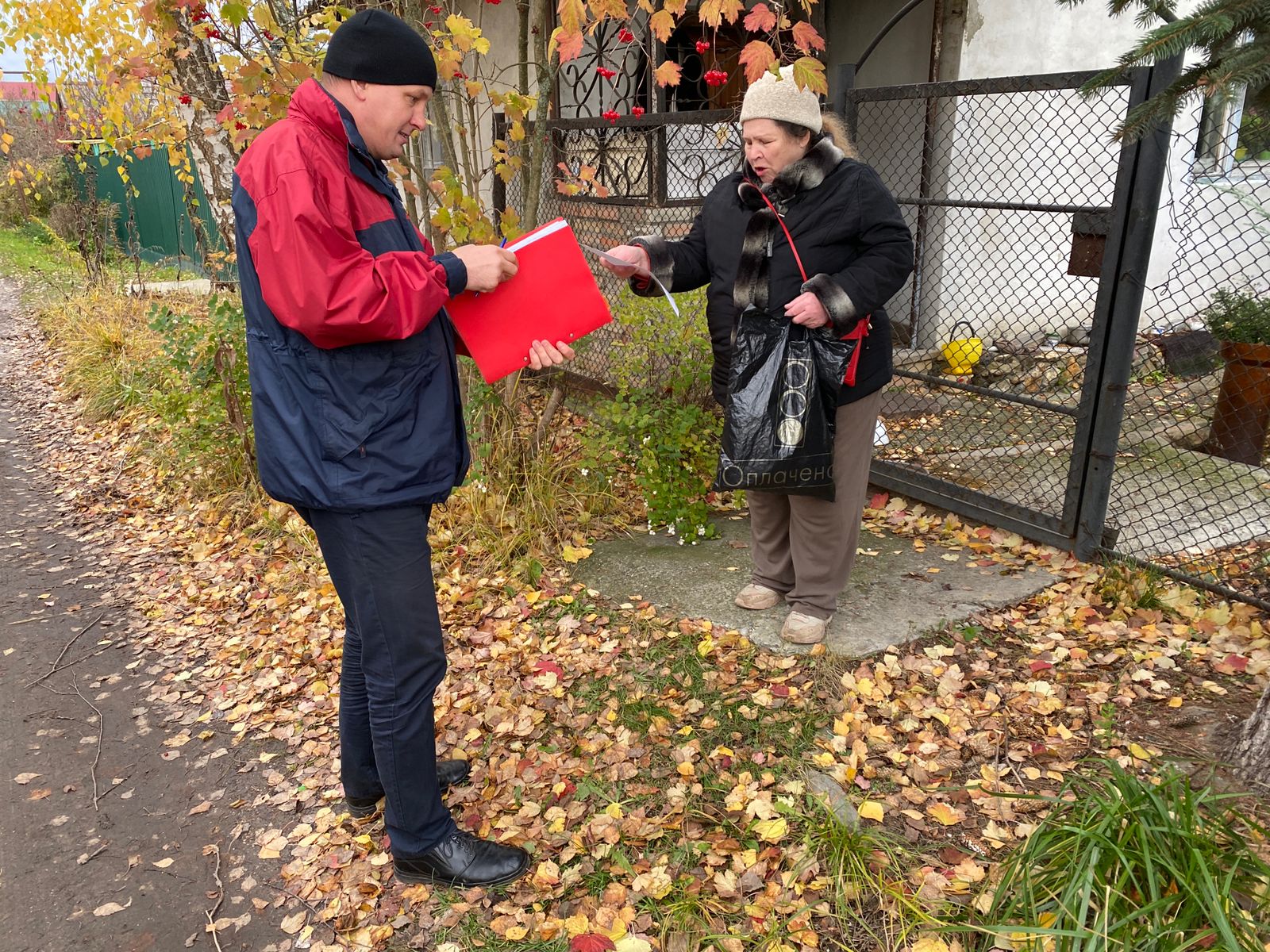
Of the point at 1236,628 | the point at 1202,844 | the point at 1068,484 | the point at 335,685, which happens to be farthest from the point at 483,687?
the point at 1236,628

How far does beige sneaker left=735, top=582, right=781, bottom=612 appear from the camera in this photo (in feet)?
12.1

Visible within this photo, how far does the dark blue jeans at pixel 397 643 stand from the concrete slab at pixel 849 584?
4.96 feet

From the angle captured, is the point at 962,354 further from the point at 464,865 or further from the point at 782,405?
the point at 464,865

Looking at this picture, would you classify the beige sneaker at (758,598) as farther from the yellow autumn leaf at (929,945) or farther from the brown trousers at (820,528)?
the yellow autumn leaf at (929,945)

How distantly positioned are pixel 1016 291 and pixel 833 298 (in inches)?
182

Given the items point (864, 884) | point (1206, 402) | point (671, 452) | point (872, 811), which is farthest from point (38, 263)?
point (864, 884)

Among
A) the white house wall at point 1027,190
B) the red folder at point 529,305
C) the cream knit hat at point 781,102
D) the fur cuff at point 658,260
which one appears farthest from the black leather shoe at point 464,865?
the white house wall at point 1027,190

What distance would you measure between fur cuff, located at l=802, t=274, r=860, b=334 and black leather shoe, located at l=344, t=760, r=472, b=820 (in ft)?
6.35

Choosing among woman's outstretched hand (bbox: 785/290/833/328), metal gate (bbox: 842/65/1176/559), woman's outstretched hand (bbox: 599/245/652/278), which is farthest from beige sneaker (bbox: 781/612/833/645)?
woman's outstretched hand (bbox: 599/245/652/278)

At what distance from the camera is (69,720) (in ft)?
11.8

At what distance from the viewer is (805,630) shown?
3.40 meters

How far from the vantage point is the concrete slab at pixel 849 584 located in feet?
11.6

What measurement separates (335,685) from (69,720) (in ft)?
3.47

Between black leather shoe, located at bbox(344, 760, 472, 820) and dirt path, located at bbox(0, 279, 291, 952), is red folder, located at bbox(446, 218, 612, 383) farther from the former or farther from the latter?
dirt path, located at bbox(0, 279, 291, 952)
